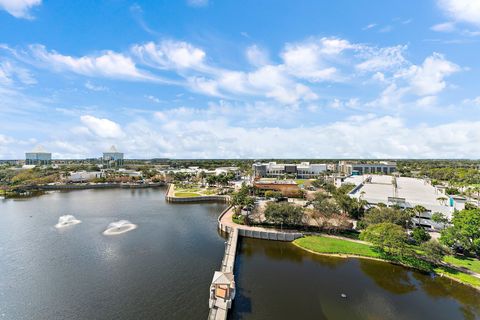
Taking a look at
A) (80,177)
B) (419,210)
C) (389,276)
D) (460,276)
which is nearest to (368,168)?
(419,210)

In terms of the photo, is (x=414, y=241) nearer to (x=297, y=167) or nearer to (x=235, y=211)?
(x=235, y=211)

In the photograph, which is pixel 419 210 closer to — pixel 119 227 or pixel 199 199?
pixel 199 199

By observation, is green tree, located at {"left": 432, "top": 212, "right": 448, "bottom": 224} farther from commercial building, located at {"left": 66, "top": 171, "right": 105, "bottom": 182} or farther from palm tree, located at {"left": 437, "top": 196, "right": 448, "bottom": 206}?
commercial building, located at {"left": 66, "top": 171, "right": 105, "bottom": 182}

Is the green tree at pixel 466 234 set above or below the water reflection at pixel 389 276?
above

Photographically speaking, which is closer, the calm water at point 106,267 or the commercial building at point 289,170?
the calm water at point 106,267

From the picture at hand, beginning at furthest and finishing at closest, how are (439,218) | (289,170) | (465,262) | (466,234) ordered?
(289,170) < (439,218) < (466,234) < (465,262)

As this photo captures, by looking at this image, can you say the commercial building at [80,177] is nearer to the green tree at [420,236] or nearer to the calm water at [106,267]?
the calm water at [106,267]

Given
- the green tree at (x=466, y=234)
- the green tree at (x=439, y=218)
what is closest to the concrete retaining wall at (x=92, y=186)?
the green tree at (x=439, y=218)
